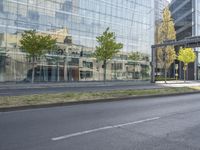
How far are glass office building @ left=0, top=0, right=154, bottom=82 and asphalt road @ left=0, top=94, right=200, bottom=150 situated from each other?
95.3 ft

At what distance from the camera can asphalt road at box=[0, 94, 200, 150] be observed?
6246mm

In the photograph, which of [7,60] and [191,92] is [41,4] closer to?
[7,60]

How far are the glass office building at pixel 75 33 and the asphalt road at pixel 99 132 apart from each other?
2906 centimetres

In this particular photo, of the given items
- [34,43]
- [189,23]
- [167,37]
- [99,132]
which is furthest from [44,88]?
[189,23]

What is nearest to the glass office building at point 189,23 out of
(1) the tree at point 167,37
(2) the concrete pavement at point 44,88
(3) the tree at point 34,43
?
(1) the tree at point 167,37

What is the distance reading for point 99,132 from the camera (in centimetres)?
751

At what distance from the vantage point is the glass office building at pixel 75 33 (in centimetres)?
3766

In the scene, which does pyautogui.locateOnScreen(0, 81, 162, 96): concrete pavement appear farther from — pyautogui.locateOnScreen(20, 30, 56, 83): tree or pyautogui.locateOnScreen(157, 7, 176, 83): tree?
pyautogui.locateOnScreen(157, 7, 176, 83): tree

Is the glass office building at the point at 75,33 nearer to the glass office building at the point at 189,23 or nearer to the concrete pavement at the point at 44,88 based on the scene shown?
the concrete pavement at the point at 44,88

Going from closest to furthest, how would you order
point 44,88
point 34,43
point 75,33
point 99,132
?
point 99,132 < point 44,88 < point 34,43 < point 75,33

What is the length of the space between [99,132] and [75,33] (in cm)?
3969

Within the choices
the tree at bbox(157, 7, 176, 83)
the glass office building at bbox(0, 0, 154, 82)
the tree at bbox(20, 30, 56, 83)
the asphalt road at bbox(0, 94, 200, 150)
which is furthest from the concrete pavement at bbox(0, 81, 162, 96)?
the tree at bbox(157, 7, 176, 83)

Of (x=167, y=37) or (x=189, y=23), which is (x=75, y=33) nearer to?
(x=167, y=37)

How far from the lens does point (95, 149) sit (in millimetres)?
5922
